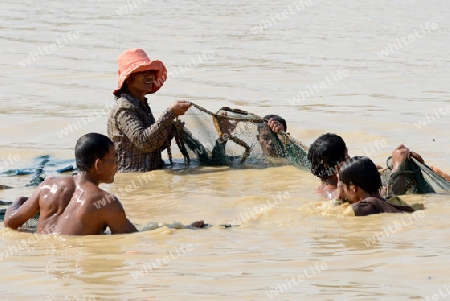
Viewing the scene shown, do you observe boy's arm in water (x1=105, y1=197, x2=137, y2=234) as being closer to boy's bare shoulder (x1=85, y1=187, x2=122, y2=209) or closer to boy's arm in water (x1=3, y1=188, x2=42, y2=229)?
boy's bare shoulder (x1=85, y1=187, x2=122, y2=209)

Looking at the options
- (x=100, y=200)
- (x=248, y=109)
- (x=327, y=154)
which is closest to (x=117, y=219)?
(x=100, y=200)

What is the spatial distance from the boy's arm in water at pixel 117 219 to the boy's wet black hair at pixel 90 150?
310 mm

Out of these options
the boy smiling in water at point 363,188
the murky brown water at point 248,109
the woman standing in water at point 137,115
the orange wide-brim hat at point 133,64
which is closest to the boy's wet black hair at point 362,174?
the boy smiling in water at point 363,188

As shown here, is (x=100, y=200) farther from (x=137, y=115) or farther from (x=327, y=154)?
(x=137, y=115)

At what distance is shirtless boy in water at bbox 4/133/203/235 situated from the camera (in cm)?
649

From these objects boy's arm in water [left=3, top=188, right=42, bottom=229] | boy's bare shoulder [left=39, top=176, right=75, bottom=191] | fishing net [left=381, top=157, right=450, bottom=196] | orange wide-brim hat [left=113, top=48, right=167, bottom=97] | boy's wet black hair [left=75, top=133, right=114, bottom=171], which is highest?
orange wide-brim hat [left=113, top=48, right=167, bottom=97]

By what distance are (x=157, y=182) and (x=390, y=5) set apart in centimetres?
1552

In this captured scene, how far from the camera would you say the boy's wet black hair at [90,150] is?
21.4ft

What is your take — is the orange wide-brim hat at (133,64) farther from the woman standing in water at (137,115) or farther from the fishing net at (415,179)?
the fishing net at (415,179)

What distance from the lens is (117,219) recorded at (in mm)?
6570

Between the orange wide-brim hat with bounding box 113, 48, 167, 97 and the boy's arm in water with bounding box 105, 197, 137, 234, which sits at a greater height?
the orange wide-brim hat with bounding box 113, 48, 167, 97

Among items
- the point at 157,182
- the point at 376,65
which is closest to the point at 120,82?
the point at 157,182

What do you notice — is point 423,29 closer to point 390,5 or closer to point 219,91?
point 390,5

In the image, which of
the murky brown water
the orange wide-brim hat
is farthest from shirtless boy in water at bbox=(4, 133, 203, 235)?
the orange wide-brim hat
